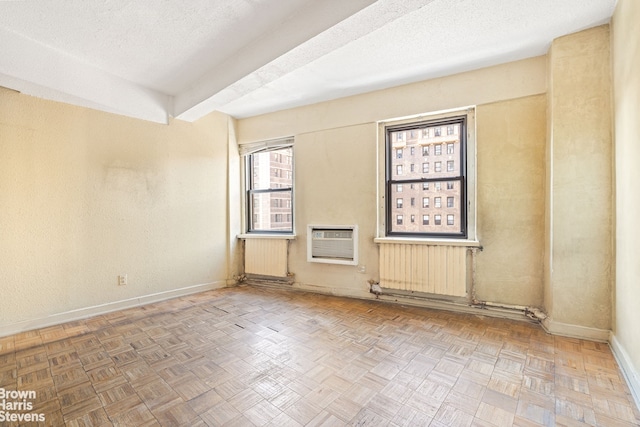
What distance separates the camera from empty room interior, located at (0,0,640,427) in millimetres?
1857

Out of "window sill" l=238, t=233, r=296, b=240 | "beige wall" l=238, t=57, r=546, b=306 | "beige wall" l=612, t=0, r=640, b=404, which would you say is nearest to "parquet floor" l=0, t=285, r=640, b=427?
"beige wall" l=612, t=0, r=640, b=404

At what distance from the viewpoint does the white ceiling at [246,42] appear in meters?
2.07

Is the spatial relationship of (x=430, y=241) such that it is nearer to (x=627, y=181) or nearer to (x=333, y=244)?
(x=333, y=244)

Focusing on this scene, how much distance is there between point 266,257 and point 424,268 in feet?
7.61

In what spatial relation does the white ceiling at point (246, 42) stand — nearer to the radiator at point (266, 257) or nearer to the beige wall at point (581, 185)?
the beige wall at point (581, 185)

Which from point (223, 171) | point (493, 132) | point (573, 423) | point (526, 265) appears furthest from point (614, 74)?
point (223, 171)

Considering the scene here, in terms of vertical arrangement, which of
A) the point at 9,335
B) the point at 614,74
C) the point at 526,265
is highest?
the point at 614,74

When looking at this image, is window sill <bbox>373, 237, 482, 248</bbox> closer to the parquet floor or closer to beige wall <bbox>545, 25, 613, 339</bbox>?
beige wall <bbox>545, 25, 613, 339</bbox>

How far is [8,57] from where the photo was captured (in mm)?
2377

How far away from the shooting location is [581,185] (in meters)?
2.48

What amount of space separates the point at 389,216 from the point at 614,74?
7.77 ft

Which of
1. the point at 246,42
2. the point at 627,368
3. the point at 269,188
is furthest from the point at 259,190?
the point at 627,368

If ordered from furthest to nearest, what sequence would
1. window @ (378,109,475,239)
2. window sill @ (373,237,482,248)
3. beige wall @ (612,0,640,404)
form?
window @ (378,109,475,239) < window sill @ (373,237,482,248) < beige wall @ (612,0,640,404)

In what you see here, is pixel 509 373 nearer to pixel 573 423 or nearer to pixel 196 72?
pixel 573 423
